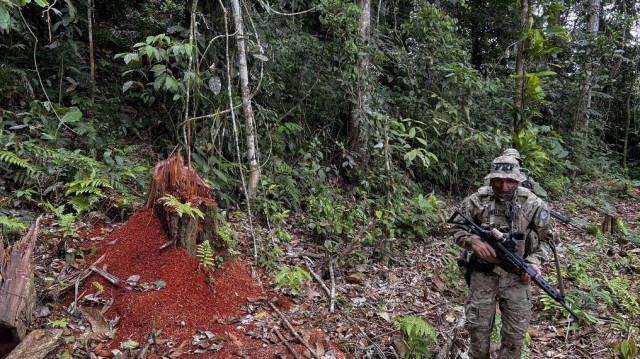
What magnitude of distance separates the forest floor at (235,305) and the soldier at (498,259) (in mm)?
470

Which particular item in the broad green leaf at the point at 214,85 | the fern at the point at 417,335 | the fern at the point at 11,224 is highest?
the broad green leaf at the point at 214,85

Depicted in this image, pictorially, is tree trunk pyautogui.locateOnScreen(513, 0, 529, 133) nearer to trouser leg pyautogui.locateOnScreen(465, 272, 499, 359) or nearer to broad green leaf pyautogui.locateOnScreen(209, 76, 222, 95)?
trouser leg pyautogui.locateOnScreen(465, 272, 499, 359)

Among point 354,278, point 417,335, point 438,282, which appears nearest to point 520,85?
point 438,282

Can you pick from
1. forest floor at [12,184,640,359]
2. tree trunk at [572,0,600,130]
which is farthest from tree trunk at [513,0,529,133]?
forest floor at [12,184,640,359]

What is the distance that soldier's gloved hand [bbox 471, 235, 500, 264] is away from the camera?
4.13 m

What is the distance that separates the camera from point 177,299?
4000 millimetres

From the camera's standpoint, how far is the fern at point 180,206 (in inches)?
159

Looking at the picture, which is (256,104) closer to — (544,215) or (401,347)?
(401,347)

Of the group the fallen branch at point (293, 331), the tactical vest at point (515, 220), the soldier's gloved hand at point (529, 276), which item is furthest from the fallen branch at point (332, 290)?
the soldier's gloved hand at point (529, 276)

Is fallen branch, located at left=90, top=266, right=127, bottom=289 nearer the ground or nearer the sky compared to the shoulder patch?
nearer the ground

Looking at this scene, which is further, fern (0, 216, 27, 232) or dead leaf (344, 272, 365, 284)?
dead leaf (344, 272, 365, 284)

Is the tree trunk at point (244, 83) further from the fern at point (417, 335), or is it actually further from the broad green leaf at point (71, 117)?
the broad green leaf at point (71, 117)

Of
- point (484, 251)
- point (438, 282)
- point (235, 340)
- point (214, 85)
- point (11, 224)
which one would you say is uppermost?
point (214, 85)

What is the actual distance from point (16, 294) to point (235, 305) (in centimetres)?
187
